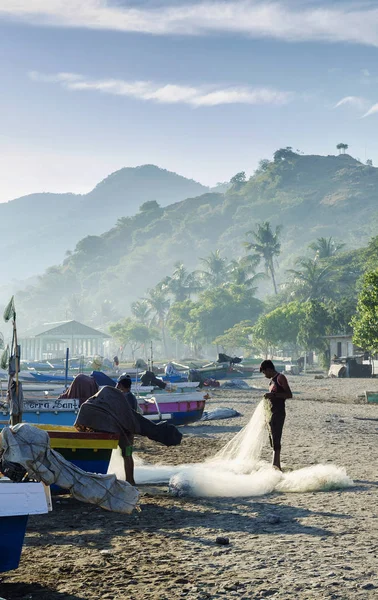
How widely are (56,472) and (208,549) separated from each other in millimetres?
2058

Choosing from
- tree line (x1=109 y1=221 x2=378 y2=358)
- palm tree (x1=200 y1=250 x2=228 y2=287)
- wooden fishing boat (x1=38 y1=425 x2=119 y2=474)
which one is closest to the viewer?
wooden fishing boat (x1=38 y1=425 x2=119 y2=474)

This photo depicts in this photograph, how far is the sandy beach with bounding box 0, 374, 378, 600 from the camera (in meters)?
7.64

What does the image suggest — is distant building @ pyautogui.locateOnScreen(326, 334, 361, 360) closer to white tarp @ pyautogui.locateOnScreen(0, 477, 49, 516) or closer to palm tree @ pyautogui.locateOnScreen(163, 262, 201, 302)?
white tarp @ pyautogui.locateOnScreen(0, 477, 49, 516)

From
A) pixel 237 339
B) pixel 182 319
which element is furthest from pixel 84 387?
pixel 182 319

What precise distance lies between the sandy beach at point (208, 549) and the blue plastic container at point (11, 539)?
292mm

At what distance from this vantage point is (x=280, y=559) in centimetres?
855

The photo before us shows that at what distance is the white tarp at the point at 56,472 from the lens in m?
9.44

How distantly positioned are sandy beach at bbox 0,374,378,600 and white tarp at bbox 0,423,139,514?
43 cm

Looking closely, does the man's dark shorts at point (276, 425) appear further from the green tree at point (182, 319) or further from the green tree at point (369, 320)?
the green tree at point (182, 319)

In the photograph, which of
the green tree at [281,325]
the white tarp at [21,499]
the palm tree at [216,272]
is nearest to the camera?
the white tarp at [21,499]

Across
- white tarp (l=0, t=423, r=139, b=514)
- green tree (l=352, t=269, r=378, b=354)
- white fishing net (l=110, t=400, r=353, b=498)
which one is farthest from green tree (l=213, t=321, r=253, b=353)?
white tarp (l=0, t=423, r=139, b=514)

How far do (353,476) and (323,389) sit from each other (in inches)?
1341

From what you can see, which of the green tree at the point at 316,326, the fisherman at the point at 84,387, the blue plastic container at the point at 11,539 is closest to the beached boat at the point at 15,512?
the blue plastic container at the point at 11,539

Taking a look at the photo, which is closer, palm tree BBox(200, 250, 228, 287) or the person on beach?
the person on beach
